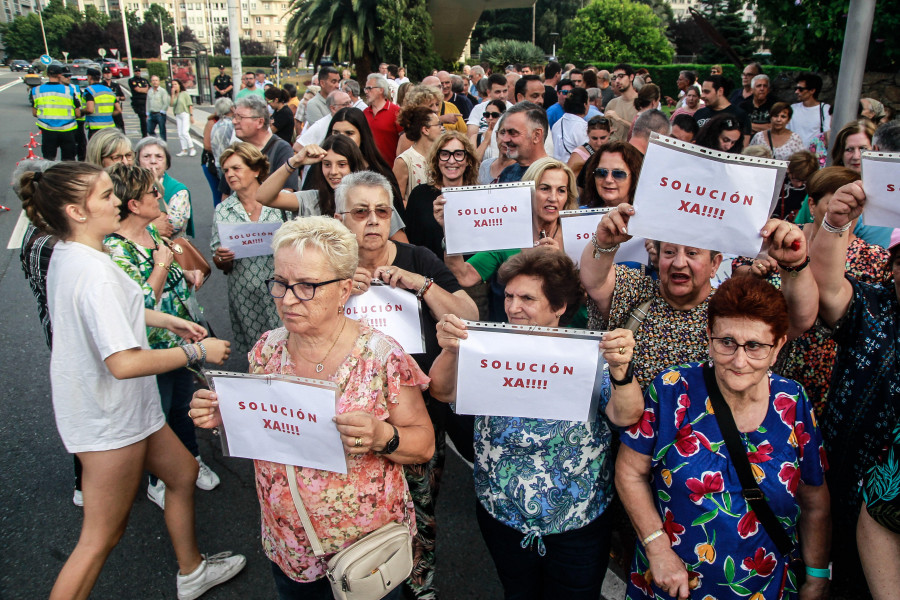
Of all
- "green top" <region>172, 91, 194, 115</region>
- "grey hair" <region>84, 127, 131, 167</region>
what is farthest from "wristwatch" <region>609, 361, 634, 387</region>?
"green top" <region>172, 91, 194, 115</region>

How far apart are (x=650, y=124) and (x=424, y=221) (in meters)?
2.25

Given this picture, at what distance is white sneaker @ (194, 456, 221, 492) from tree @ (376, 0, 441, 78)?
2415 centimetres

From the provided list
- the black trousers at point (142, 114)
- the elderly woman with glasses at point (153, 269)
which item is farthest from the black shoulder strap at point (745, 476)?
the black trousers at point (142, 114)

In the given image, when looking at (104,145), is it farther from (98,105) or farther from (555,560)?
(98,105)

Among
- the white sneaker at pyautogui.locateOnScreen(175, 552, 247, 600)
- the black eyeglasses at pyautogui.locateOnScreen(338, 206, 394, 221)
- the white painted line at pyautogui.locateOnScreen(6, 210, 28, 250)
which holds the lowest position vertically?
the white sneaker at pyautogui.locateOnScreen(175, 552, 247, 600)

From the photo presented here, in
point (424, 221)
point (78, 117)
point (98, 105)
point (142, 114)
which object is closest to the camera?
point (424, 221)

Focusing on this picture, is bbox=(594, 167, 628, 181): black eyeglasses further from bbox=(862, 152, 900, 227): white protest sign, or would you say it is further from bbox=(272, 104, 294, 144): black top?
bbox=(272, 104, 294, 144): black top

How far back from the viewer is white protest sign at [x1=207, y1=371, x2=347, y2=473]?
202 cm

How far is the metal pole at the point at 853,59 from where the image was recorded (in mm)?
4621

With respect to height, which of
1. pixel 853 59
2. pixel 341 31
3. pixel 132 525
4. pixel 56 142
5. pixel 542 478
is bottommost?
pixel 132 525

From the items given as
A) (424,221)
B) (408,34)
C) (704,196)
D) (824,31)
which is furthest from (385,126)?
(408,34)

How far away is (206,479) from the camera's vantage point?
3.99m

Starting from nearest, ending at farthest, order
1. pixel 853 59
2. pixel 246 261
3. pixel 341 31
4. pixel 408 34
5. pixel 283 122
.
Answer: pixel 246 261 < pixel 853 59 < pixel 283 122 < pixel 408 34 < pixel 341 31

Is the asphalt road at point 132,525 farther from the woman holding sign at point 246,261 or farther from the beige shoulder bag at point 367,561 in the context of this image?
the beige shoulder bag at point 367,561
